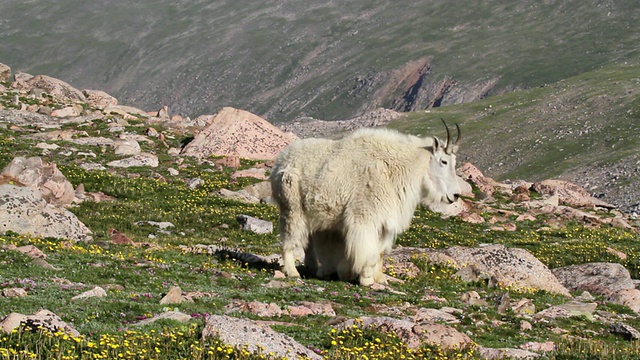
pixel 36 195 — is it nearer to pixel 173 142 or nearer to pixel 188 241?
A: pixel 188 241

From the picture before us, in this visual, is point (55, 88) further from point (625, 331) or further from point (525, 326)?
point (625, 331)

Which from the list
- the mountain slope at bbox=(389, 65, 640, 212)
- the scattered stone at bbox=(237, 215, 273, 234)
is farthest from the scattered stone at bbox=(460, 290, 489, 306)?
the mountain slope at bbox=(389, 65, 640, 212)

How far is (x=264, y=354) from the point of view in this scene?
37.0ft

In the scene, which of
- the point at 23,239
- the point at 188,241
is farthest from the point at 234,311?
the point at 188,241

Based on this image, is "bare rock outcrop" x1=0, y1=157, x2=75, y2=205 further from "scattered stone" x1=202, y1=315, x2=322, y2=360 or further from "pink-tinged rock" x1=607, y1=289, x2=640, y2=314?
"scattered stone" x1=202, y1=315, x2=322, y2=360

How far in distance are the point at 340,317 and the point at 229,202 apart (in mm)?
20414

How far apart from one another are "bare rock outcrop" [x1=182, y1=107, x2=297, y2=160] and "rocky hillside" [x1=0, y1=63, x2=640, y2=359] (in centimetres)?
174

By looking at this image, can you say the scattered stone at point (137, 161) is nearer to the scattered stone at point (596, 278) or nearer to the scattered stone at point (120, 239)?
the scattered stone at point (120, 239)

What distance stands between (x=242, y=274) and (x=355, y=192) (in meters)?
3.11

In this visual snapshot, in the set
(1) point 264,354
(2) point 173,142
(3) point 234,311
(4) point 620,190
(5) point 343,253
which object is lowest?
(4) point 620,190

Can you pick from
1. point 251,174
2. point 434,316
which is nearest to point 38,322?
point 434,316

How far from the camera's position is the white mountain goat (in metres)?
18.6

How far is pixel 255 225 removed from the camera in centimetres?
2916

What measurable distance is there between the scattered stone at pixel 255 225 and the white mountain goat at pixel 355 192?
Result: 9.29m
